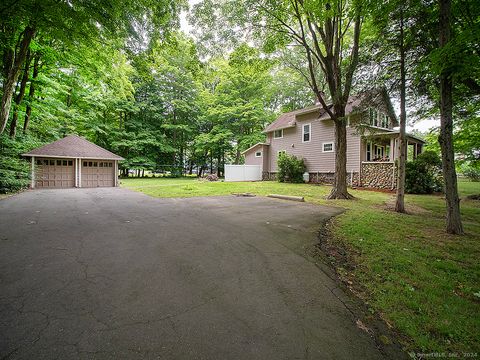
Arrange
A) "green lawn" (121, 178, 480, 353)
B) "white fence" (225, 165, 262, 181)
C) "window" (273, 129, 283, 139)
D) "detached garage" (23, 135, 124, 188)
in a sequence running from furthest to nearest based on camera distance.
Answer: "white fence" (225, 165, 262, 181) < "window" (273, 129, 283, 139) < "detached garage" (23, 135, 124, 188) < "green lawn" (121, 178, 480, 353)

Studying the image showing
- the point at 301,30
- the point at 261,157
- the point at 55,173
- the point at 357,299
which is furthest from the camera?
the point at 261,157

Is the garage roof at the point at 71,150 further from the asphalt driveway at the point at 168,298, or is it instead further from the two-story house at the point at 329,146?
the two-story house at the point at 329,146

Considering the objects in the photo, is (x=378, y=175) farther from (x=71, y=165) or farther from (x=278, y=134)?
(x=71, y=165)

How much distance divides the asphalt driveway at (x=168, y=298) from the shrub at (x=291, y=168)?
14.5m

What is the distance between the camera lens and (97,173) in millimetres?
18281

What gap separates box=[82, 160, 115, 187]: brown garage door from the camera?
58.1ft

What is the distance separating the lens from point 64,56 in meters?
10.8

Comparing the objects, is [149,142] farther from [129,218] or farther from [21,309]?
[21,309]

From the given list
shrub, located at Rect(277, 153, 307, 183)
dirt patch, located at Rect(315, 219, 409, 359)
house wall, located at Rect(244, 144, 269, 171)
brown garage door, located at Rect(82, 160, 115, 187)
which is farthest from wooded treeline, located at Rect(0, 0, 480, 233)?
house wall, located at Rect(244, 144, 269, 171)

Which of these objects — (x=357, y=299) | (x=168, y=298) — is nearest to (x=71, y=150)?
(x=168, y=298)

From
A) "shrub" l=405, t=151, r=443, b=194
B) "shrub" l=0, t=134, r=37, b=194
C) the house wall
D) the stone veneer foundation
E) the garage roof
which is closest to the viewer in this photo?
"shrub" l=0, t=134, r=37, b=194

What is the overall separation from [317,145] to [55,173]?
20.9 metres

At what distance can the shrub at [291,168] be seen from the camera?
1862 centimetres

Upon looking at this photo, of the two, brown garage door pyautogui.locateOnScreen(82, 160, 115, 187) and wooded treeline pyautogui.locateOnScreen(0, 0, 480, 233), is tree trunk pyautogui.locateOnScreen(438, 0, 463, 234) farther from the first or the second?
brown garage door pyautogui.locateOnScreen(82, 160, 115, 187)
